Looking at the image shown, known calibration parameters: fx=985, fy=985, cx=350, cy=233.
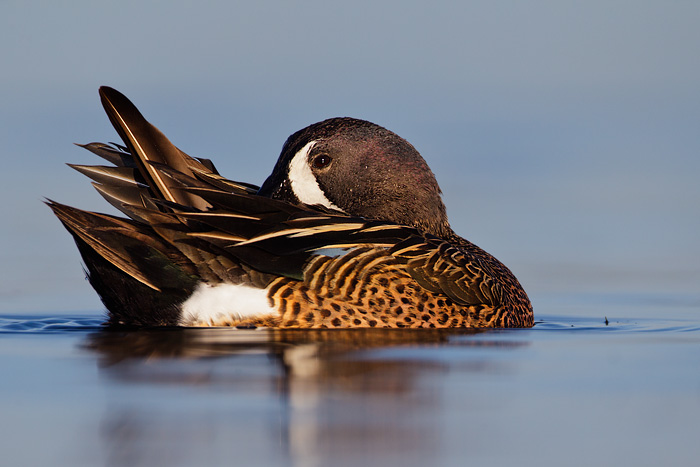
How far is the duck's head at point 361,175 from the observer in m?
7.13

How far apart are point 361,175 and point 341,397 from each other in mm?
3331

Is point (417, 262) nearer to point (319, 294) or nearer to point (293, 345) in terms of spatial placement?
point (319, 294)

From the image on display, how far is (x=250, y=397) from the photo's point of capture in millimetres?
4102

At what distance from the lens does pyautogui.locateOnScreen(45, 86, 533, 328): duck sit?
20.1 ft

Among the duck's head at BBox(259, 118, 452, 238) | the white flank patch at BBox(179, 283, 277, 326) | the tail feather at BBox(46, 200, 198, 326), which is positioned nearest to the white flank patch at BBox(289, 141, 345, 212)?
the duck's head at BBox(259, 118, 452, 238)

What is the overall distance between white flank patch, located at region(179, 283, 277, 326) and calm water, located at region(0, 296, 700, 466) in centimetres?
14

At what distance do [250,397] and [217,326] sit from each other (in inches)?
86.6

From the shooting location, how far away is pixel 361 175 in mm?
7262

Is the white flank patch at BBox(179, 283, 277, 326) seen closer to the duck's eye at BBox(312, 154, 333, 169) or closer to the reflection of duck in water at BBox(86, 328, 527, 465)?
the reflection of duck in water at BBox(86, 328, 527, 465)

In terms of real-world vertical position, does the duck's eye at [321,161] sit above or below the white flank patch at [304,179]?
above

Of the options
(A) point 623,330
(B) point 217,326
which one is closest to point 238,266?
(B) point 217,326

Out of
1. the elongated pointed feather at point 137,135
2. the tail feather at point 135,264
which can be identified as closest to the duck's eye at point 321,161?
the elongated pointed feather at point 137,135

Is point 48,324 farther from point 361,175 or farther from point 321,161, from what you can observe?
point 361,175

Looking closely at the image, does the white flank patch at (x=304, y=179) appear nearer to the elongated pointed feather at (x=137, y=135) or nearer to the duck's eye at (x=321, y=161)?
the duck's eye at (x=321, y=161)
